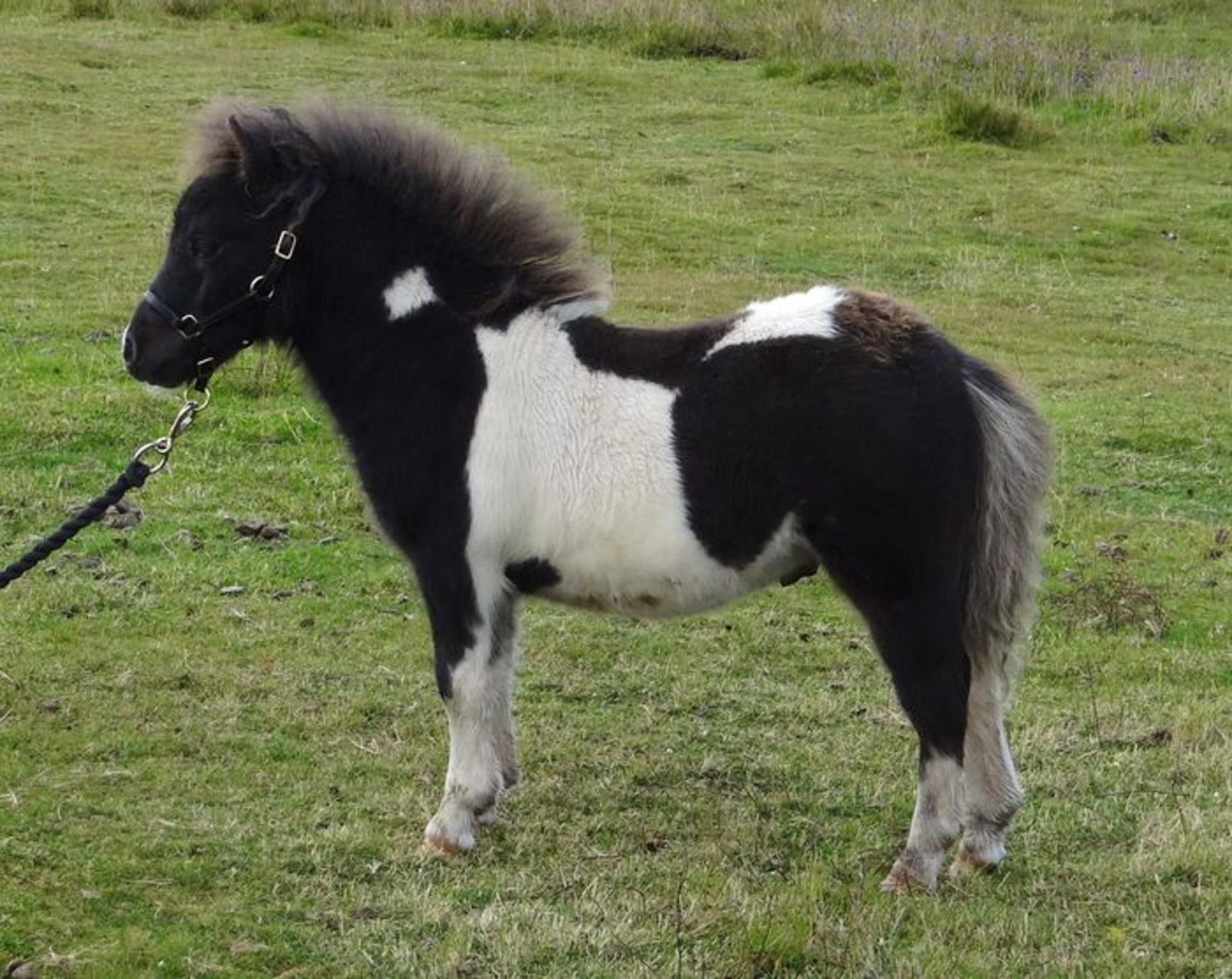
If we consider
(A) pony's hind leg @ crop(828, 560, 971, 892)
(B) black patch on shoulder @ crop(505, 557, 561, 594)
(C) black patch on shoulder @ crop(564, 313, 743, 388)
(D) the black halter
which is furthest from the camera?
(D) the black halter

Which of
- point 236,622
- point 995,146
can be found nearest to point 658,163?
point 995,146

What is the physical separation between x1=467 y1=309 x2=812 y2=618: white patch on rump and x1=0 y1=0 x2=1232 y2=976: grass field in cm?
90

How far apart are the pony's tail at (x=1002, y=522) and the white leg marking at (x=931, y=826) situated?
372 millimetres

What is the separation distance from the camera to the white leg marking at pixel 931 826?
17.8ft

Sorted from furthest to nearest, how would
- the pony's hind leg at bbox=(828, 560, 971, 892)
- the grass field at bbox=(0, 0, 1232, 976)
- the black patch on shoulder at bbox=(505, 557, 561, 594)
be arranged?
1. the black patch on shoulder at bbox=(505, 557, 561, 594)
2. the pony's hind leg at bbox=(828, 560, 971, 892)
3. the grass field at bbox=(0, 0, 1232, 976)

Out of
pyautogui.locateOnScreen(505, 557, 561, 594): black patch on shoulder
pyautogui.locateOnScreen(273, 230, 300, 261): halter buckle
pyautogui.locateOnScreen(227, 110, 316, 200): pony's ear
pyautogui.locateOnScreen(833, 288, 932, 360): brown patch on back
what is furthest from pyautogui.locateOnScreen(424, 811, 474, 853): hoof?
pyautogui.locateOnScreen(227, 110, 316, 200): pony's ear

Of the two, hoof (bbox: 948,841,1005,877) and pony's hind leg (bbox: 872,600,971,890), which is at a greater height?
pony's hind leg (bbox: 872,600,971,890)

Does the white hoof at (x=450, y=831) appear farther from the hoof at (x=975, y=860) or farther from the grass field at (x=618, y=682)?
the hoof at (x=975, y=860)

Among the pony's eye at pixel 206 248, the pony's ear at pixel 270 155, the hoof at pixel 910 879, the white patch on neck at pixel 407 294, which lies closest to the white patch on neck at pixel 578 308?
the white patch on neck at pixel 407 294

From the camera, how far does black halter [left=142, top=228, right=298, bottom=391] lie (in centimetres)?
580

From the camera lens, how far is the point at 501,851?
582 centimetres

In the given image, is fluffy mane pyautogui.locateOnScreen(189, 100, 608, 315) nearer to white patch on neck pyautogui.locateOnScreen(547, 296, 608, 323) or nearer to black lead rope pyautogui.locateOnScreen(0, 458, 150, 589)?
white patch on neck pyautogui.locateOnScreen(547, 296, 608, 323)

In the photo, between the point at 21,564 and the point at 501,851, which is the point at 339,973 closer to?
the point at 501,851

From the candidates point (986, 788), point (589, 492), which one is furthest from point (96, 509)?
point (986, 788)
